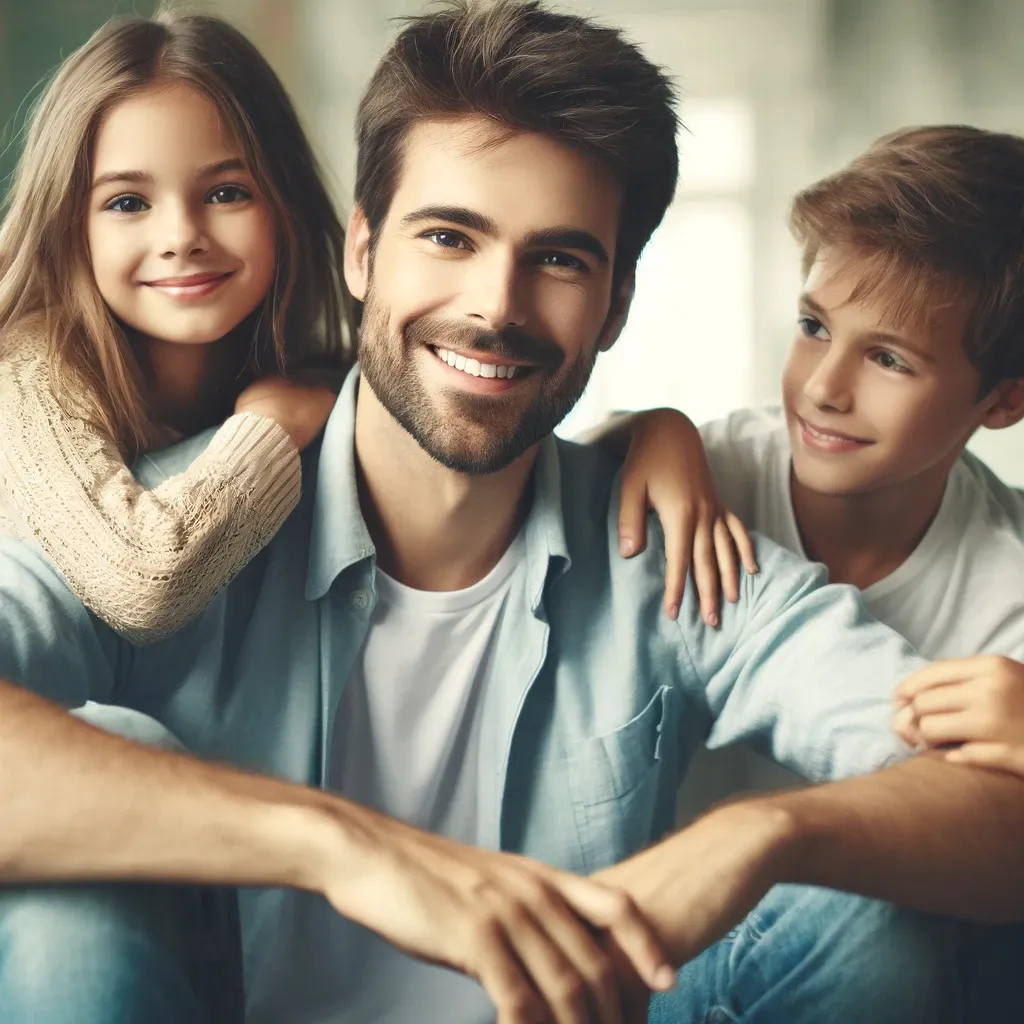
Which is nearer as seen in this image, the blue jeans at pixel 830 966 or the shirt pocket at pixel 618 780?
the blue jeans at pixel 830 966

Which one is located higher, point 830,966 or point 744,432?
point 744,432

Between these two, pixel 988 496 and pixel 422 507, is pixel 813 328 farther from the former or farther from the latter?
pixel 422 507

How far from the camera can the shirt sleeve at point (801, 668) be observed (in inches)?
51.6

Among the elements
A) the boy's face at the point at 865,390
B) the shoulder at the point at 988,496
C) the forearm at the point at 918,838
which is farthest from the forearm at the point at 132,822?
the shoulder at the point at 988,496

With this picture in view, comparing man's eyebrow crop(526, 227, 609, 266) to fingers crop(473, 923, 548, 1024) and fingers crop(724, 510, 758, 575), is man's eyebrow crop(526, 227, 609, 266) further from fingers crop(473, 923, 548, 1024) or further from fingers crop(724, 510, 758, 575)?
fingers crop(473, 923, 548, 1024)

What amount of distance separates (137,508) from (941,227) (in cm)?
100

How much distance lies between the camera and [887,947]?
1.22m

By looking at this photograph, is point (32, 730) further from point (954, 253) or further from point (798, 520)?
point (954, 253)

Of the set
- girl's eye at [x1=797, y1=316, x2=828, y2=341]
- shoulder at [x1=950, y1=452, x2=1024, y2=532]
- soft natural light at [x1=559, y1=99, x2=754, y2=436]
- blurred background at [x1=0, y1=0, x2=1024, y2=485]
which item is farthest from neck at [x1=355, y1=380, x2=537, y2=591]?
soft natural light at [x1=559, y1=99, x2=754, y2=436]

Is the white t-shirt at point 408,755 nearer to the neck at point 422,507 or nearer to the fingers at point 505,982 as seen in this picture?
the neck at point 422,507

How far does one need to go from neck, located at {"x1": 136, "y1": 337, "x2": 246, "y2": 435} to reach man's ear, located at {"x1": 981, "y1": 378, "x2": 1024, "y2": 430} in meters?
0.98

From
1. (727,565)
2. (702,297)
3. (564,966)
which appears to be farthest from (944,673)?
(702,297)

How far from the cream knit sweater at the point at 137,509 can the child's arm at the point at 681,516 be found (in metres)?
0.39

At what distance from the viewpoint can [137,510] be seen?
4.09 feet
